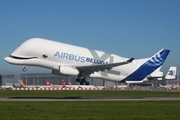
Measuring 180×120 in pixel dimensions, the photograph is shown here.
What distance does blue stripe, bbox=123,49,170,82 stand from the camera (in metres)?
51.1

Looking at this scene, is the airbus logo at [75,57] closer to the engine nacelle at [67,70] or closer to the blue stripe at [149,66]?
the engine nacelle at [67,70]

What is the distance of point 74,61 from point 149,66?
41.5ft

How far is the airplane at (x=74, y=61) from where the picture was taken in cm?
4466

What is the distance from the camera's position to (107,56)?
163 feet
